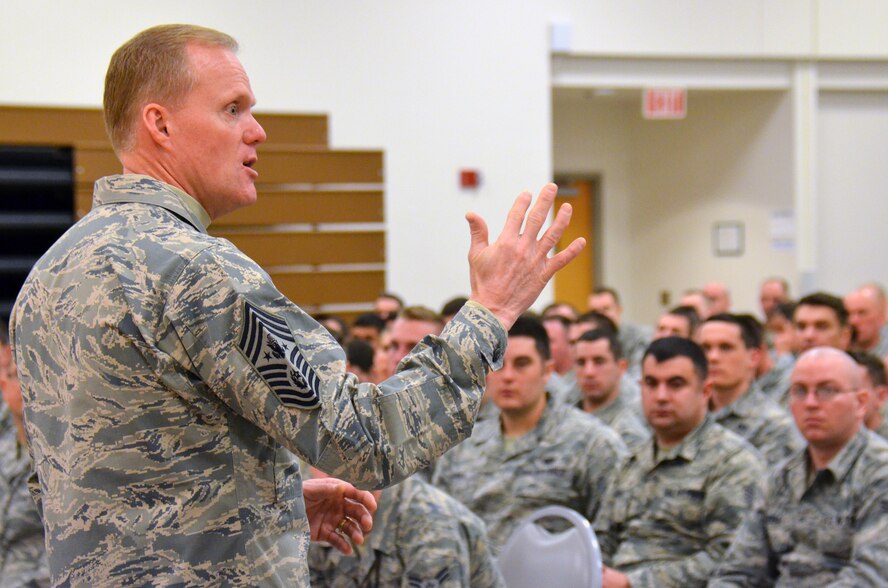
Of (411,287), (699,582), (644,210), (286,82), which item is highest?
(286,82)

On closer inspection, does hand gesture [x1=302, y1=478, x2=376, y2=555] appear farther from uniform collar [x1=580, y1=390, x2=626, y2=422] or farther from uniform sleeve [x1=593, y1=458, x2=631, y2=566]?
uniform collar [x1=580, y1=390, x2=626, y2=422]

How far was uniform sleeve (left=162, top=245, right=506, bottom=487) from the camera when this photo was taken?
115 centimetres

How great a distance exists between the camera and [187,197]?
1310 millimetres

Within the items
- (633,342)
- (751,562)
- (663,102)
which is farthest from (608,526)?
(663,102)

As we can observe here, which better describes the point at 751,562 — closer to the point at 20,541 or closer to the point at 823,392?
the point at 823,392

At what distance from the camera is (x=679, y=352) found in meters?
3.86

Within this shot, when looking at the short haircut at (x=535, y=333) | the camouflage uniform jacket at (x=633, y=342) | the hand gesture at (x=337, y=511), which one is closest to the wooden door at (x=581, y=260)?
the camouflage uniform jacket at (x=633, y=342)

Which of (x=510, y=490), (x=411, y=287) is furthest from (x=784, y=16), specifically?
(x=510, y=490)

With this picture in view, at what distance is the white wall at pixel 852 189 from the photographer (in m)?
9.88

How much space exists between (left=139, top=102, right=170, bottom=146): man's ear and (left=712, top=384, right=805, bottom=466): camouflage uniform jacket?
11.1 feet

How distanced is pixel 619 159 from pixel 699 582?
869 centimetres

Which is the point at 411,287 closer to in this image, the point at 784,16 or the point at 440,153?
the point at 440,153

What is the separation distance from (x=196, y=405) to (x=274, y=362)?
122 mm

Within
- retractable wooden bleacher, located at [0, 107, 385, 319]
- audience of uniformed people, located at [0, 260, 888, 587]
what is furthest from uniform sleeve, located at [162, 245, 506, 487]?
retractable wooden bleacher, located at [0, 107, 385, 319]
